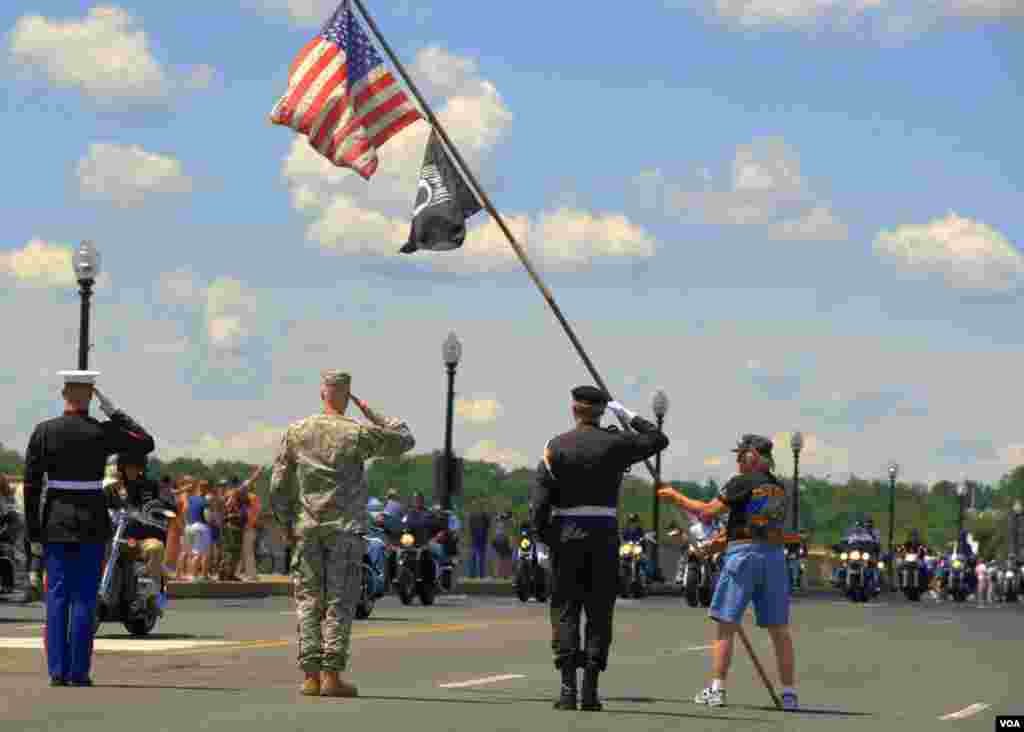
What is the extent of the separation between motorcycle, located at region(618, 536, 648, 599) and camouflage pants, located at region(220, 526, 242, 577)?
8.84m

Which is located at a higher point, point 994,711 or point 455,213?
point 455,213

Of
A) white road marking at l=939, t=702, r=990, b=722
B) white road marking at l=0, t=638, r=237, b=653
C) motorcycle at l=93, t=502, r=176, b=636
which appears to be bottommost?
white road marking at l=939, t=702, r=990, b=722

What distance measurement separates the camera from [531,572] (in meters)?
41.0

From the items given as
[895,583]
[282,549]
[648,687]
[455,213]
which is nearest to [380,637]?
[455,213]

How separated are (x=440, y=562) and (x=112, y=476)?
1529 centimetres

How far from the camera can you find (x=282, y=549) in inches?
2126

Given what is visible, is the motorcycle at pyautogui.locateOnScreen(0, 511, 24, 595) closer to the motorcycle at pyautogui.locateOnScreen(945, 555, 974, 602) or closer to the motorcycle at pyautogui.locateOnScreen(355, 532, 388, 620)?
the motorcycle at pyautogui.locateOnScreen(355, 532, 388, 620)

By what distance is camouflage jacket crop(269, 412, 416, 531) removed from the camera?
15008 mm

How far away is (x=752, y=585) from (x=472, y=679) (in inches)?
111

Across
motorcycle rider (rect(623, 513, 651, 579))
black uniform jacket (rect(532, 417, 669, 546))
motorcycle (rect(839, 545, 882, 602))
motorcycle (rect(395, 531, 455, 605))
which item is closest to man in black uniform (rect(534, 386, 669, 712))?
black uniform jacket (rect(532, 417, 669, 546))

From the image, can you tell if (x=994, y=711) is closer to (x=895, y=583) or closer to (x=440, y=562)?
(x=440, y=562)

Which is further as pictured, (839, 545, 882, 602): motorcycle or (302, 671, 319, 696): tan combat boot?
(839, 545, 882, 602): motorcycle

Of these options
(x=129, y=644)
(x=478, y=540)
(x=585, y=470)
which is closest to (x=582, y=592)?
(x=585, y=470)

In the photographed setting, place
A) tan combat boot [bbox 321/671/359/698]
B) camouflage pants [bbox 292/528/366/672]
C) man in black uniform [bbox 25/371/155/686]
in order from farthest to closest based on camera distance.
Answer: man in black uniform [bbox 25/371/155/686] → tan combat boot [bbox 321/671/359/698] → camouflage pants [bbox 292/528/366/672]
